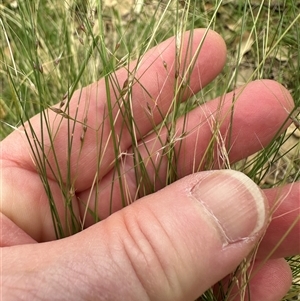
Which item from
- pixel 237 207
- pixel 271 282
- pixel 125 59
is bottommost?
pixel 271 282

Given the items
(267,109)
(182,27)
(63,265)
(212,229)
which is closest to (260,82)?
(267,109)

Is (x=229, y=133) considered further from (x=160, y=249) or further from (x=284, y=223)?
(x=160, y=249)

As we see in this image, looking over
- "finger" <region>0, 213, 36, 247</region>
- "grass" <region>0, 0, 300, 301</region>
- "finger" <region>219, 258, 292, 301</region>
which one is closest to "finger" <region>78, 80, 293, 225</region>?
"grass" <region>0, 0, 300, 301</region>

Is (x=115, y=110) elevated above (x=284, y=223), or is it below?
above

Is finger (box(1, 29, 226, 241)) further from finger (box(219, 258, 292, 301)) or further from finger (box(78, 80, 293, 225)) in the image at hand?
finger (box(219, 258, 292, 301))

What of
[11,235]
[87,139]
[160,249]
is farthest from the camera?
[87,139]

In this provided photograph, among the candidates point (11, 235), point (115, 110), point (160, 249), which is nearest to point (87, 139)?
point (115, 110)

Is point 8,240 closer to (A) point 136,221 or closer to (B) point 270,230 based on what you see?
(A) point 136,221
